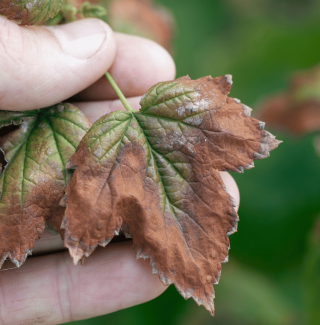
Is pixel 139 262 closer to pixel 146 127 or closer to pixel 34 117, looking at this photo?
pixel 146 127

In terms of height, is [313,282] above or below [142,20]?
below

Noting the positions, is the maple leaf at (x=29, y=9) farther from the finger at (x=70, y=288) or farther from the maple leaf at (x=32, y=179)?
the finger at (x=70, y=288)

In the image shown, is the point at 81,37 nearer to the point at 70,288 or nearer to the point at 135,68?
the point at 135,68

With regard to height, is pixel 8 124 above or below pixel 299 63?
above

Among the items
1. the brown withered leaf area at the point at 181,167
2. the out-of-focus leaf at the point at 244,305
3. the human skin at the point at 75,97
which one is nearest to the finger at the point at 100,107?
the human skin at the point at 75,97

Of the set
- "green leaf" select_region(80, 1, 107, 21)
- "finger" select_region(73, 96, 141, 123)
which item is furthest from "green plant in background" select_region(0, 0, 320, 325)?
"green leaf" select_region(80, 1, 107, 21)

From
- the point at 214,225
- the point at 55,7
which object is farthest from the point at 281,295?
the point at 55,7

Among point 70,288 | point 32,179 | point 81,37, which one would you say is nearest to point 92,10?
point 81,37
